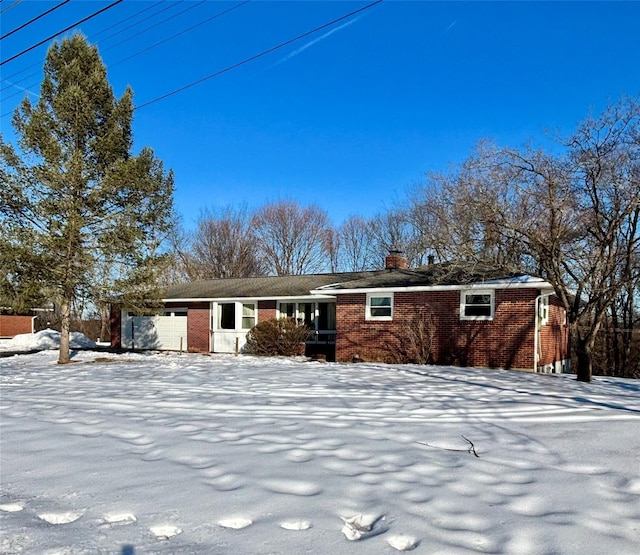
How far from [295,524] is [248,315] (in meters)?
19.3

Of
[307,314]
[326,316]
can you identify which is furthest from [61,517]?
[307,314]

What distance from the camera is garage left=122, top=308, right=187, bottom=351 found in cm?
2383

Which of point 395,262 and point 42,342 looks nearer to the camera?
point 395,262

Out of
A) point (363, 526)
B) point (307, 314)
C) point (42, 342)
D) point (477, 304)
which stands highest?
point (477, 304)

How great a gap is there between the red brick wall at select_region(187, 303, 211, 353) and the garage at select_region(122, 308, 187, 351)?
36cm

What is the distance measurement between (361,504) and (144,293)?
50.5 ft

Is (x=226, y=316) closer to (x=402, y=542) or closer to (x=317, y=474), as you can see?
(x=317, y=474)

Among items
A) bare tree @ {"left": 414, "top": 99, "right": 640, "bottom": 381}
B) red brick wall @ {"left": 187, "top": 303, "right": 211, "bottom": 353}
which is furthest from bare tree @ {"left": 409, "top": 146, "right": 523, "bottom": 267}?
red brick wall @ {"left": 187, "top": 303, "right": 211, "bottom": 353}

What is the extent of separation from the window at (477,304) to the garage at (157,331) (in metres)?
12.8

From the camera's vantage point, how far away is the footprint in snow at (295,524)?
135 inches

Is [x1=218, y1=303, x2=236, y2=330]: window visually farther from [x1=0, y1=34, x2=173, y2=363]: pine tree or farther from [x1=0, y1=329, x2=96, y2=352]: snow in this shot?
[x1=0, y1=329, x2=96, y2=352]: snow

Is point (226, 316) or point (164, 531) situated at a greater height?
point (226, 316)

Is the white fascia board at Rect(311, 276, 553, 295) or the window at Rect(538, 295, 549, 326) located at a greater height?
the white fascia board at Rect(311, 276, 553, 295)

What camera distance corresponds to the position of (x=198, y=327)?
23.3m
